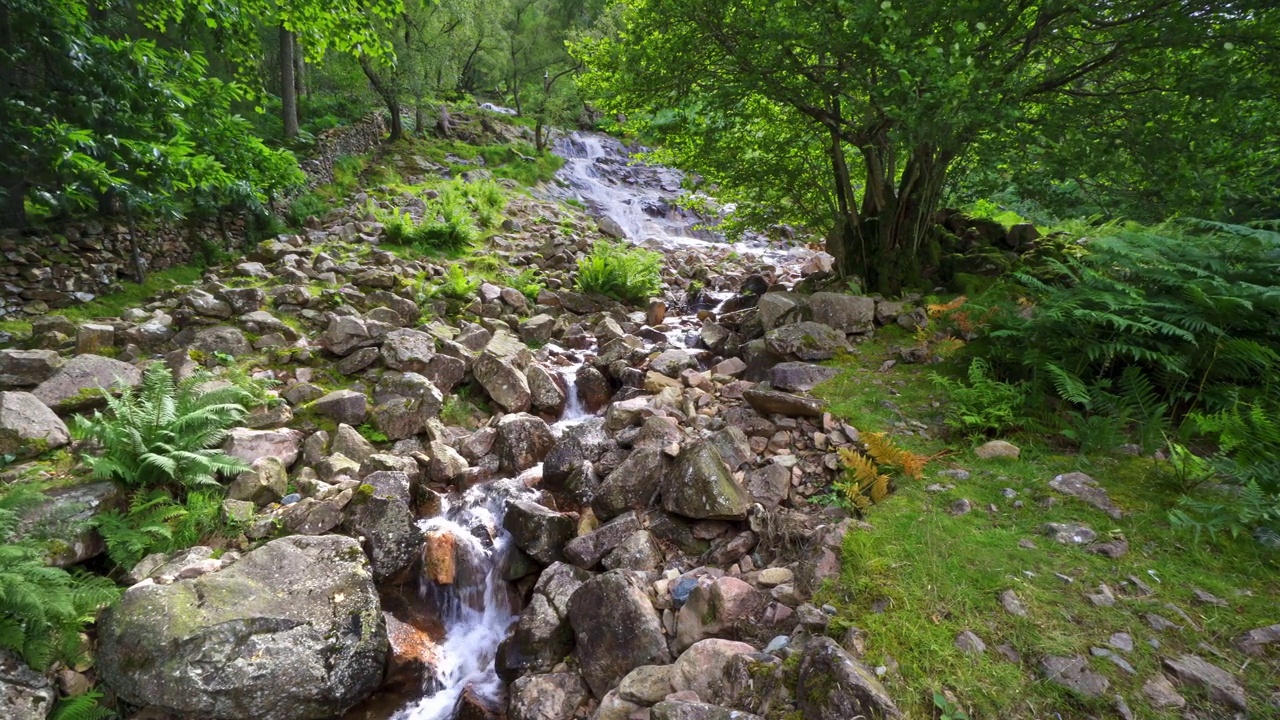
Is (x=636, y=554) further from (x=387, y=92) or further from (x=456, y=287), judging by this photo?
(x=387, y=92)

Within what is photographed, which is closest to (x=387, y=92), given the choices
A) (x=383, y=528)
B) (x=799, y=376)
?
(x=383, y=528)

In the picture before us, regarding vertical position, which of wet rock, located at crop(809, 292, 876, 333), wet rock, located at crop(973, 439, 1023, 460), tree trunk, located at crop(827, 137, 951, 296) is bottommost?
wet rock, located at crop(973, 439, 1023, 460)

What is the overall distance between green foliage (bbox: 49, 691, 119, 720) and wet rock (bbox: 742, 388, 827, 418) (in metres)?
5.61

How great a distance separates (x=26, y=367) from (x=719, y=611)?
7.33 meters

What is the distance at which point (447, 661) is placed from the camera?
15.0 ft

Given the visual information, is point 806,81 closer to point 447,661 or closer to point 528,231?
point 447,661

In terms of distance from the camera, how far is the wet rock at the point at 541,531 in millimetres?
5070

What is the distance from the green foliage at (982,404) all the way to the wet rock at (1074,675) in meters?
2.44

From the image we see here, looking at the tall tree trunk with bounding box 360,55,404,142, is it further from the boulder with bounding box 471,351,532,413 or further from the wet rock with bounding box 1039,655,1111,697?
the wet rock with bounding box 1039,655,1111,697

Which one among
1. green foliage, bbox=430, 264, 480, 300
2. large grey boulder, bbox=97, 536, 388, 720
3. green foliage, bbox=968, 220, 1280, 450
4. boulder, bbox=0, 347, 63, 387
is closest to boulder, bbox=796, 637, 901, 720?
green foliage, bbox=968, 220, 1280, 450

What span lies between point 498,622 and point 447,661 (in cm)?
51

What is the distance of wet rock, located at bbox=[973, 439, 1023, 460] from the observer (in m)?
4.41

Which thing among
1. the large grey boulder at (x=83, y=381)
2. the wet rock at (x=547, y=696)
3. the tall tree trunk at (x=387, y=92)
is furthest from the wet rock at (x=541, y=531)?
the tall tree trunk at (x=387, y=92)

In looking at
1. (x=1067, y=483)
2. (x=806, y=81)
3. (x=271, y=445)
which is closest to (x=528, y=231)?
(x=806, y=81)
